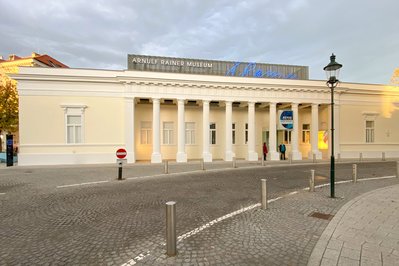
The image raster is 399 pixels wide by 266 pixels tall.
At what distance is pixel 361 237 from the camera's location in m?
4.05

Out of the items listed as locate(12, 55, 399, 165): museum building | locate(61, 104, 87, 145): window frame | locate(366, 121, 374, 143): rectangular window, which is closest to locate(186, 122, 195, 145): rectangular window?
locate(12, 55, 399, 165): museum building

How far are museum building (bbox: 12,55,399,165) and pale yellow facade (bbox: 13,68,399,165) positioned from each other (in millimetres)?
77

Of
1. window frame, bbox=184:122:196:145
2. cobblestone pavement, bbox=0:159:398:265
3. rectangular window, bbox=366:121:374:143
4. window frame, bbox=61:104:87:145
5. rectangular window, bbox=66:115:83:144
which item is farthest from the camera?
rectangular window, bbox=366:121:374:143

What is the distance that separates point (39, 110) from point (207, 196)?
53.7 ft

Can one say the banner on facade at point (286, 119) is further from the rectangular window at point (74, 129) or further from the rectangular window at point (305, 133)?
the rectangular window at point (74, 129)

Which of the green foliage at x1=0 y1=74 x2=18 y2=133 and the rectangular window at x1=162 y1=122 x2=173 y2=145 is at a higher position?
the green foliage at x1=0 y1=74 x2=18 y2=133

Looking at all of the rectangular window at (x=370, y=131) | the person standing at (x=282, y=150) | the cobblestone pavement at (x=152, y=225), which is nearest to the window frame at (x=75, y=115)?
the cobblestone pavement at (x=152, y=225)

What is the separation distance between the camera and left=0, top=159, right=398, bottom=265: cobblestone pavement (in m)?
3.45

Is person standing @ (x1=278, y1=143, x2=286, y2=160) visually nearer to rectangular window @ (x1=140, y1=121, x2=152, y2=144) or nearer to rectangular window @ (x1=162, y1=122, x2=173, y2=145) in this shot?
rectangular window @ (x1=162, y1=122, x2=173, y2=145)

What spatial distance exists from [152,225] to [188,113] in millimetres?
17257

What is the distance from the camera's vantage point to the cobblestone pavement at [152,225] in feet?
11.3

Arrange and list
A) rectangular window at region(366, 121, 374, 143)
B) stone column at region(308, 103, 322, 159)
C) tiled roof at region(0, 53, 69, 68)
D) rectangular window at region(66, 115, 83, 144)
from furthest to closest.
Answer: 1. tiled roof at region(0, 53, 69, 68)
2. rectangular window at region(366, 121, 374, 143)
3. stone column at region(308, 103, 322, 159)
4. rectangular window at region(66, 115, 83, 144)

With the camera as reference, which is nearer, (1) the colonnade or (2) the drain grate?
(2) the drain grate

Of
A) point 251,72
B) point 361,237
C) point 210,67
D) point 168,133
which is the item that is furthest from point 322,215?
point 251,72
